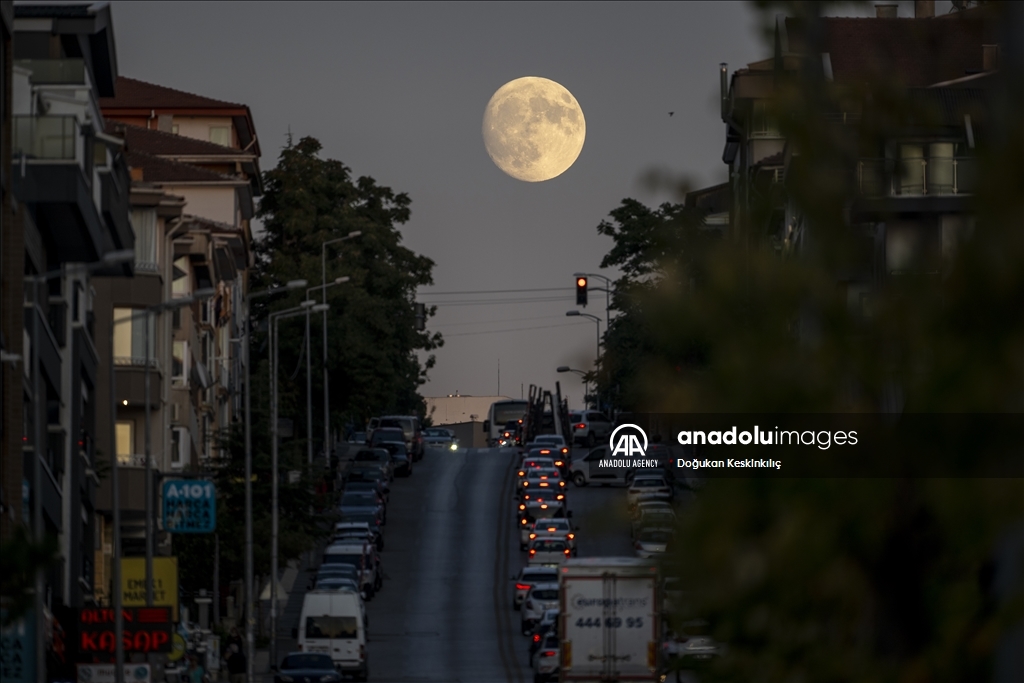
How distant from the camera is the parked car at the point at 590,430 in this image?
104 metres

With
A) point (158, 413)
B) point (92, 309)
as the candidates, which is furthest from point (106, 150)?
point (158, 413)

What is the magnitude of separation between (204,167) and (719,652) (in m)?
87.0

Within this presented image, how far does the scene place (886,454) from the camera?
20.4 ft

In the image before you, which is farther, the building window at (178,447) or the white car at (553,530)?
the white car at (553,530)

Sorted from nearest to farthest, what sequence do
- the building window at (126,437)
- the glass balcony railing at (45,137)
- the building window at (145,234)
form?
the glass balcony railing at (45,137) → the building window at (126,437) → the building window at (145,234)

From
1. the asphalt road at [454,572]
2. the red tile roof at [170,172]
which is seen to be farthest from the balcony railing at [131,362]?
the red tile roof at [170,172]

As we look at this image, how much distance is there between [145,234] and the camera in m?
58.8

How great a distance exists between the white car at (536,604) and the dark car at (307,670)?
11.0 meters

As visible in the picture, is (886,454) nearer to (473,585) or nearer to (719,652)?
(719,652)

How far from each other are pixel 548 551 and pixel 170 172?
30.1m

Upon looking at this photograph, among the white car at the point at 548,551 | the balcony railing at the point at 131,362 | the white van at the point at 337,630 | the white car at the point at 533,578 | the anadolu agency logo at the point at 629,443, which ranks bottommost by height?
the white van at the point at 337,630

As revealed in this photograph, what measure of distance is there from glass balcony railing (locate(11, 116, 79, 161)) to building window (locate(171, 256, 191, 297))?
30472 mm

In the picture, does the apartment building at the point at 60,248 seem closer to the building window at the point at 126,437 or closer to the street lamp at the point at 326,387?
the building window at the point at 126,437

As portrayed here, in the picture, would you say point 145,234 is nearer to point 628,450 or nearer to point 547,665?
point 547,665
